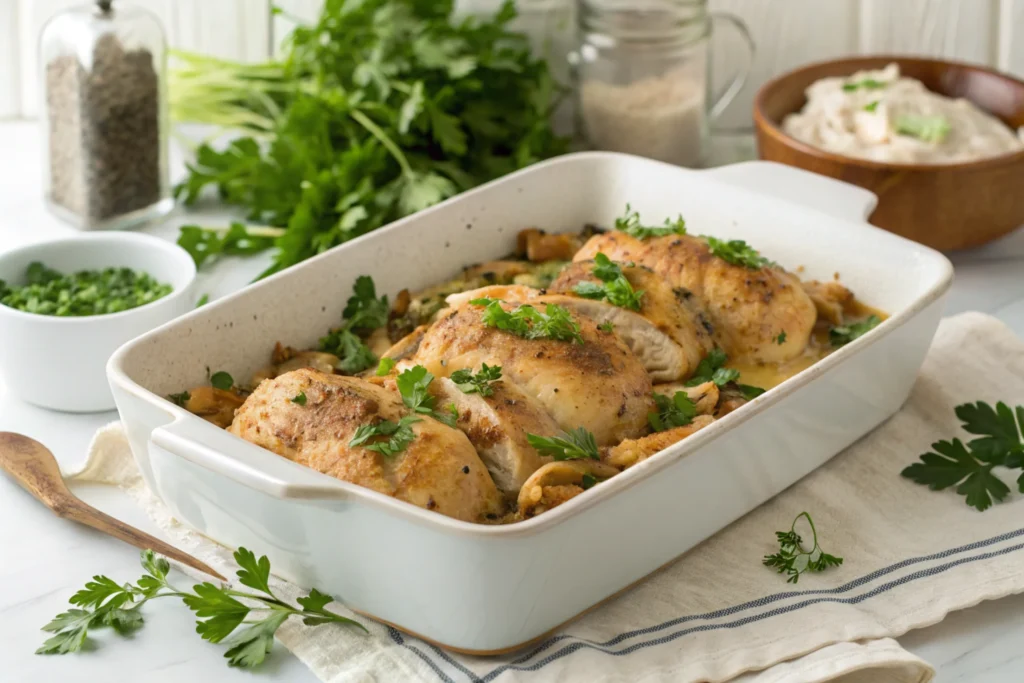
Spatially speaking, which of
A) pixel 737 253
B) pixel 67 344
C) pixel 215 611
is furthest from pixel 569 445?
pixel 67 344

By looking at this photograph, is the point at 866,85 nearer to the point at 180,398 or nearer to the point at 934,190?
the point at 934,190

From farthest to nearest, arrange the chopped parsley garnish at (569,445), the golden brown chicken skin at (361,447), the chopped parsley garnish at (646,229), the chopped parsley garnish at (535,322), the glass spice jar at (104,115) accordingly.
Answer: the glass spice jar at (104,115)
the chopped parsley garnish at (646,229)
the chopped parsley garnish at (535,322)
the chopped parsley garnish at (569,445)
the golden brown chicken skin at (361,447)

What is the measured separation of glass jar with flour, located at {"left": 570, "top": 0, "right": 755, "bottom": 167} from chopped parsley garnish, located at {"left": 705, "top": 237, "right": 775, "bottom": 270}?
4.45ft

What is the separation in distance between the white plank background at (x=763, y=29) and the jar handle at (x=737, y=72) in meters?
0.05

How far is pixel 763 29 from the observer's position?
5141 millimetres

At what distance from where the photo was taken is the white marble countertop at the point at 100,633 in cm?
239

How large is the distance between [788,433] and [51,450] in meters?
1.81

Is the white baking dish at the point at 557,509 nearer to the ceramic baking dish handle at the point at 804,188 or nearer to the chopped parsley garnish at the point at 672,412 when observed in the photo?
the ceramic baking dish handle at the point at 804,188

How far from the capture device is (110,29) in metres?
4.07

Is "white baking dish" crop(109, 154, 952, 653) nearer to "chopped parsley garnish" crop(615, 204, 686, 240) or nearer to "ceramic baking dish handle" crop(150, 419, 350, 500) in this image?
"ceramic baking dish handle" crop(150, 419, 350, 500)

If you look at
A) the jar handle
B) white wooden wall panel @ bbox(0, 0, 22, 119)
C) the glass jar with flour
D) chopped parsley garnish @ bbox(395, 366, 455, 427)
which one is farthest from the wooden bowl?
white wooden wall panel @ bbox(0, 0, 22, 119)

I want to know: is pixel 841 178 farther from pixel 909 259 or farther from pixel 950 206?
pixel 909 259

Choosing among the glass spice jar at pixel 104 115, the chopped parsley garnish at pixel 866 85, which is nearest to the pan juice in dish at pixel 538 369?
the chopped parsley garnish at pixel 866 85

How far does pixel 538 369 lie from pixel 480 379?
134mm
